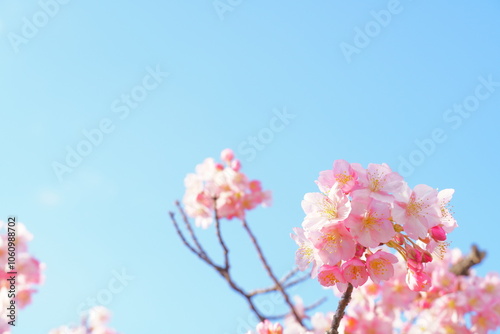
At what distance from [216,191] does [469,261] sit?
2.48 m

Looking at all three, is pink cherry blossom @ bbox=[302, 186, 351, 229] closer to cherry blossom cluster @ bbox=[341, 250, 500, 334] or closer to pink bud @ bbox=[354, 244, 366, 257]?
pink bud @ bbox=[354, 244, 366, 257]

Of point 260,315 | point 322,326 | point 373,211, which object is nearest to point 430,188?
point 373,211

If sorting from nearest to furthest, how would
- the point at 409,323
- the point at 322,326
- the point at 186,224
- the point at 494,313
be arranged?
the point at 186,224
the point at 322,326
the point at 494,313
the point at 409,323

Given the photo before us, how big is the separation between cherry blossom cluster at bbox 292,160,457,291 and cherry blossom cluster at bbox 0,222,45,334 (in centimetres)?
332

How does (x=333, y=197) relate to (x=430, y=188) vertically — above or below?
above

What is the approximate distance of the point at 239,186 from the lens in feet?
14.0

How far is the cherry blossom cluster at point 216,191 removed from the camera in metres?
4.21

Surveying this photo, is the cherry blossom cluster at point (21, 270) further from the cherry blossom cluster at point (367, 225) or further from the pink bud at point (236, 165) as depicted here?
the cherry blossom cluster at point (367, 225)

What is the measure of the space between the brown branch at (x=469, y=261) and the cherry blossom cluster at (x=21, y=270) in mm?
4052

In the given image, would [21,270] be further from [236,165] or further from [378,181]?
[378,181]

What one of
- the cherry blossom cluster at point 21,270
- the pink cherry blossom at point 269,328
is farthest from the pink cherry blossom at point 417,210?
the cherry blossom cluster at point 21,270

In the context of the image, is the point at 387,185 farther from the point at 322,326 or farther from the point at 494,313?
the point at 494,313

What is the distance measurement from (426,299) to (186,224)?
272 centimetres

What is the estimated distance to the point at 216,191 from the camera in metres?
4.24
